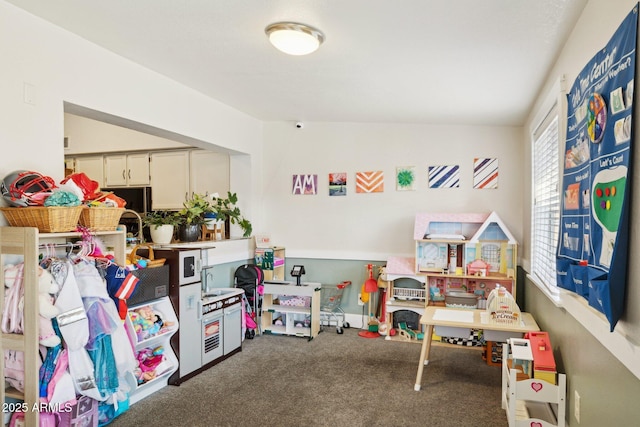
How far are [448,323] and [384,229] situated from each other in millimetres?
1973

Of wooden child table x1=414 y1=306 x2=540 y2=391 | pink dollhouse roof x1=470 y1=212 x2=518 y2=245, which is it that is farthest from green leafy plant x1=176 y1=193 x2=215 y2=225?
pink dollhouse roof x1=470 y1=212 x2=518 y2=245

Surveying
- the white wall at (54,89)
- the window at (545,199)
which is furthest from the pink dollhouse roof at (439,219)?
the white wall at (54,89)

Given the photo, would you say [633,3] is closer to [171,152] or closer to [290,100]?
[290,100]

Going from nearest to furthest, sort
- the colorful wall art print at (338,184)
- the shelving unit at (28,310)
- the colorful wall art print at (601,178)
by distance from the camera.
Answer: the colorful wall art print at (601,178) < the shelving unit at (28,310) < the colorful wall art print at (338,184)

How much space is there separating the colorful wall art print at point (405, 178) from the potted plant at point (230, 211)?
1.83 metres

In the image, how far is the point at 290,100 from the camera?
4301 mm

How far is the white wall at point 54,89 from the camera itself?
95.1 inches

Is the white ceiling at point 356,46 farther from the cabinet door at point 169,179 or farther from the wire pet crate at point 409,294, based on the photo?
the wire pet crate at point 409,294

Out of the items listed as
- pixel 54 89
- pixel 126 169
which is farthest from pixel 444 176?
pixel 126 169

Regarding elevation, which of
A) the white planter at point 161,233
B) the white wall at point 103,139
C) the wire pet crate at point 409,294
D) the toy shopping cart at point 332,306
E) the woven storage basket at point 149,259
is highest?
the white wall at point 103,139

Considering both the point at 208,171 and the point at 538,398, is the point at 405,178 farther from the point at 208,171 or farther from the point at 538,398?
the point at 538,398

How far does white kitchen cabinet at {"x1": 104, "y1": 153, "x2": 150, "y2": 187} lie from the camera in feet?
18.1

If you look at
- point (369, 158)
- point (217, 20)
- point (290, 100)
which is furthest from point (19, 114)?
point (369, 158)

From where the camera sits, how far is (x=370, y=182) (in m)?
5.11
